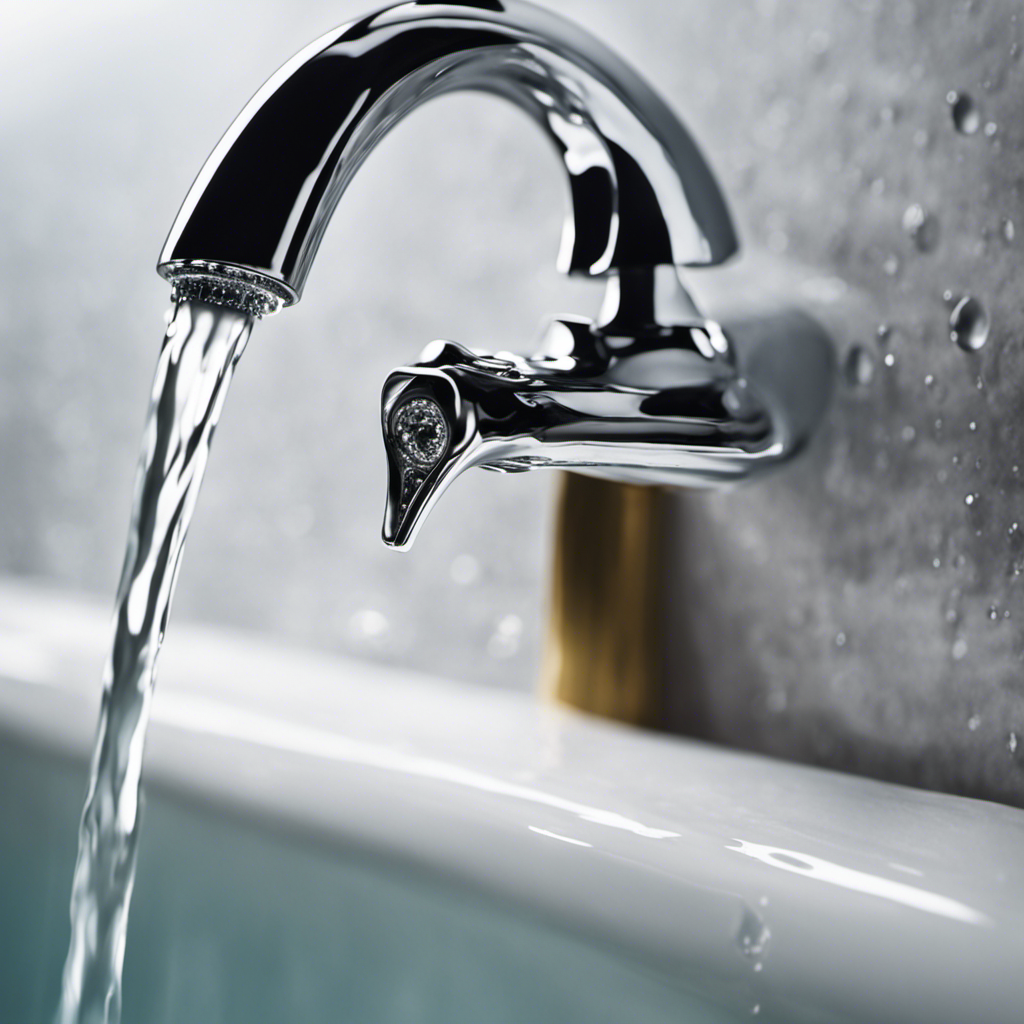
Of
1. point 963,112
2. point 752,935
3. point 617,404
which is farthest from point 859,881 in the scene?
point 963,112

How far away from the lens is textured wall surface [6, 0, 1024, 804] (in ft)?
1.15

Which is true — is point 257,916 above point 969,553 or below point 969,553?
below

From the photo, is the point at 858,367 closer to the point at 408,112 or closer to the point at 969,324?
the point at 969,324

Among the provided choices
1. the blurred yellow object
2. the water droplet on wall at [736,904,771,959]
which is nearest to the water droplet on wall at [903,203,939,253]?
the blurred yellow object

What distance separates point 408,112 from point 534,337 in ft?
0.65

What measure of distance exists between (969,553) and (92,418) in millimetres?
520

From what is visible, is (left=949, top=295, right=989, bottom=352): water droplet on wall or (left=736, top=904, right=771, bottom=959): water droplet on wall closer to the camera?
(left=736, top=904, right=771, bottom=959): water droplet on wall

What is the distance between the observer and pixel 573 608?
41cm

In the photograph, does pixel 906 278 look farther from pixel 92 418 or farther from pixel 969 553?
pixel 92 418

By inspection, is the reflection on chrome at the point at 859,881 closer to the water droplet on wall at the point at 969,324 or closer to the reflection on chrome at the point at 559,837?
the reflection on chrome at the point at 559,837

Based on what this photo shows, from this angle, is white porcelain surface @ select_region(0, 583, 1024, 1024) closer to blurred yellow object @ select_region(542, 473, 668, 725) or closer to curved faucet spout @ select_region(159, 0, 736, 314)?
blurred yellow object @ select_region(542, 473, 668, 725)

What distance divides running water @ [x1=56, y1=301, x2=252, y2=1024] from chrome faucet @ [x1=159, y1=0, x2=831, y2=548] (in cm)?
3

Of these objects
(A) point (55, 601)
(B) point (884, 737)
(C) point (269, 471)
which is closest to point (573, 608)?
(B) point (884, 737)

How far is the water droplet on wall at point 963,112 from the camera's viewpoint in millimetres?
351
